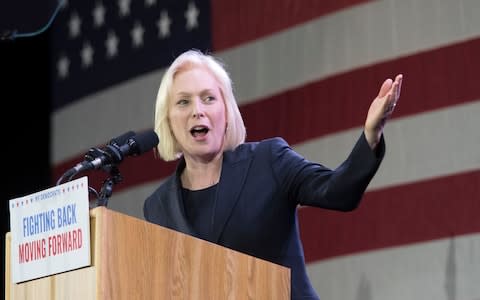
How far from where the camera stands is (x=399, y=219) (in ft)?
11.9

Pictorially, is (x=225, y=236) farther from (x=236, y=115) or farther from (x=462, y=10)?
(x=462, y=10)

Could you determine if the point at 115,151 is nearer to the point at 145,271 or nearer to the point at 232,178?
the point at 145,271

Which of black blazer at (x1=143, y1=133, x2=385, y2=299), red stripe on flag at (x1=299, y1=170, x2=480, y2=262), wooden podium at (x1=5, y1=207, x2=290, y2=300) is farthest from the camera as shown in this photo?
red stripe on flag at (x1=299, y1=170, x2=480, y2=262)

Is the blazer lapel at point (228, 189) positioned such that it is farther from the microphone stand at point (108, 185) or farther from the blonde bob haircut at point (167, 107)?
the microphone stand at point (108, 185)

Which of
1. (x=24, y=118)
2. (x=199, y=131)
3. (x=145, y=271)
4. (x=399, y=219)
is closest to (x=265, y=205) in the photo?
(x=199, y=131)

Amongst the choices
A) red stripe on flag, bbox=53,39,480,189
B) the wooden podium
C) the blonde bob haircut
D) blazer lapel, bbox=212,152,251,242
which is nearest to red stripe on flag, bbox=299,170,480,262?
red stripe on flag, bbox=53,39,480,189

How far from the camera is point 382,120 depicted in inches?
84.4

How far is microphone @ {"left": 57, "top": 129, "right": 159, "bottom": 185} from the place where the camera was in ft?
6.84

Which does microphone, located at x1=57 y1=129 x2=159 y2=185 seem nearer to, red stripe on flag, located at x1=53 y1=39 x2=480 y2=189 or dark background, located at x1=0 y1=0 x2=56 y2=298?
red stripe on flag, located at x1=53 y1=39 x2=480 y2=189

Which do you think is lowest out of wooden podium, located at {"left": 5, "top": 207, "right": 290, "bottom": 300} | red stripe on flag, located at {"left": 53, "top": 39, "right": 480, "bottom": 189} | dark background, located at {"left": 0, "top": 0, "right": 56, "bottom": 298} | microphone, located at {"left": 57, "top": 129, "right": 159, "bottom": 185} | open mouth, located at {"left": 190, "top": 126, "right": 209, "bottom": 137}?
wooden podium, located at {"left": 5, "top": 207, "right": 290, "bottom": 300}

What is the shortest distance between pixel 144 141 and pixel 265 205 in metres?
0.44

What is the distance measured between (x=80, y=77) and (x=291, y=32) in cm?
149

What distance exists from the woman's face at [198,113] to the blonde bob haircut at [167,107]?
0.01m

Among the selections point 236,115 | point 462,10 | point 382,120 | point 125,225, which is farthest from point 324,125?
point 125,225
